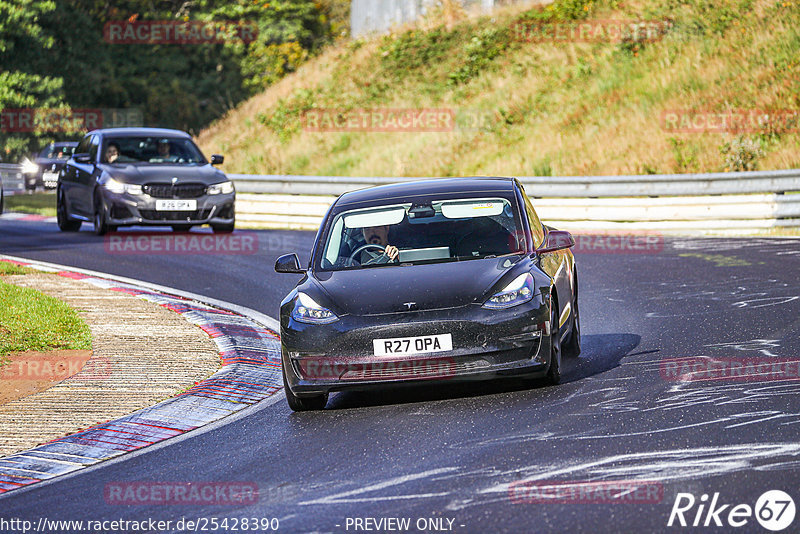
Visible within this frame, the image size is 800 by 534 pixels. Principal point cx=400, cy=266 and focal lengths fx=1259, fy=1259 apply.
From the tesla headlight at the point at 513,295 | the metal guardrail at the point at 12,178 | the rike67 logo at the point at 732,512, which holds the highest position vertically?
the tesla headlight at the point at 513,295

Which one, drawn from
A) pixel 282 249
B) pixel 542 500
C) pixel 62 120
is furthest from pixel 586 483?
pixel 62 120

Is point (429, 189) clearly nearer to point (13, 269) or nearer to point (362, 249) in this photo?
point (362, 249)

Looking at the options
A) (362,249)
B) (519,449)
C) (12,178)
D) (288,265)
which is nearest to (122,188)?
(288,265)

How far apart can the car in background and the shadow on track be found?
32360 millimetres

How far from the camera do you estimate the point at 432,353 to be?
824cm

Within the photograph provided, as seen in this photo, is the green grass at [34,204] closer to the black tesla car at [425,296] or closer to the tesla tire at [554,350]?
the black tesla car at [425,296]

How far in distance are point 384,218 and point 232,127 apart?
104ft

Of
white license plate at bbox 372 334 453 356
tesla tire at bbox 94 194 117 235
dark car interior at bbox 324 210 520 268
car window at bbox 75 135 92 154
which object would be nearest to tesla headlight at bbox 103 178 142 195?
tesla tire at bbox 94 194 117 235

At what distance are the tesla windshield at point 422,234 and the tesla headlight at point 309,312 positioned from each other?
1.97 feet

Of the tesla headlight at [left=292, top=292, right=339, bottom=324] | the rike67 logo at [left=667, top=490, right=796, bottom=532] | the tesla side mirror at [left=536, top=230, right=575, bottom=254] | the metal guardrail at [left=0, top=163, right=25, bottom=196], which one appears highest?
the tesla side mirror at [left=536, top=230, right=575, bottom=254]

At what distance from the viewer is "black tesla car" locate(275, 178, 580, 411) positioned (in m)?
8.28

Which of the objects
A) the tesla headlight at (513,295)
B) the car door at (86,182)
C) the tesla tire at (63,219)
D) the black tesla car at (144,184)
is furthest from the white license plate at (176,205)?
the tesla headlight at (513,295)

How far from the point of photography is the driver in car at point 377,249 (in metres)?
9.39

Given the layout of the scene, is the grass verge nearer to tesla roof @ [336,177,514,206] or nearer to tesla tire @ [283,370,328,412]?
tesla roof @ [336,177,514,206]
